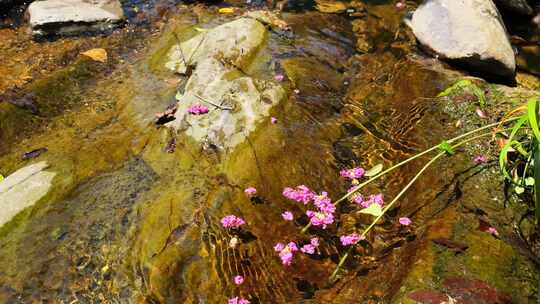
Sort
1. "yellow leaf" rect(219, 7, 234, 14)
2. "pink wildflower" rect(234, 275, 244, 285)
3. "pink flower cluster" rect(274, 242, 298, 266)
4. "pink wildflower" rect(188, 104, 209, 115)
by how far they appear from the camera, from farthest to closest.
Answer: "yellow leaf" rect(219, 7, 234, 14) < "pink wildflower" rect(188, 104, 209, 115) < "pink flower cluster" rect(274, 242, 298, 266) < "pink wildflower" rect(234, 275, 244, 285)

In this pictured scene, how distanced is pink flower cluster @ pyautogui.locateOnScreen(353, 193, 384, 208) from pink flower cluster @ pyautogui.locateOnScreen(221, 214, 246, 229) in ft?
4.36

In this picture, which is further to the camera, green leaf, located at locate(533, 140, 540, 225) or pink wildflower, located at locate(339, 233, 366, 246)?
pink wildflower, located at locate(339, 233, 366, 246)

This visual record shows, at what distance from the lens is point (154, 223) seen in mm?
4234

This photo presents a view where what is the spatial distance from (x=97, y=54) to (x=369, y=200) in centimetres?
578

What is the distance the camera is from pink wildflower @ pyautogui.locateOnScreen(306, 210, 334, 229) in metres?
4.37

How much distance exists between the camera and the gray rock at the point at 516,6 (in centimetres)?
818

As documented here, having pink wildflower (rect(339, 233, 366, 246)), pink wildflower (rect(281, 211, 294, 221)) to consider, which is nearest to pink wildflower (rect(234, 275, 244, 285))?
pink wildflower (rect(281, 211, 294, 221))

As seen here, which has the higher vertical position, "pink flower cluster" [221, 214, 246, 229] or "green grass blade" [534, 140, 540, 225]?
"green grass blade" [534, 140, 540, 225]

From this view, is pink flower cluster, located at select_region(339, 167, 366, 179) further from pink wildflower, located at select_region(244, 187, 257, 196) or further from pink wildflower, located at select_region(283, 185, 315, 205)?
pink wildflower, located at select_region(244, 187, 257, 196)

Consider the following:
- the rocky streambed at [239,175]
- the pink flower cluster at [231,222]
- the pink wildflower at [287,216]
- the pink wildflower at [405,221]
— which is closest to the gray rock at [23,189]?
the rocky streambed at [239,175]

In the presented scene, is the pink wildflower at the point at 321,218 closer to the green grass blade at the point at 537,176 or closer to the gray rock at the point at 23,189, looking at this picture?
the green grass blade at the point at 537,176

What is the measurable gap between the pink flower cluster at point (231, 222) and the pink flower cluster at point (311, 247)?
679mm

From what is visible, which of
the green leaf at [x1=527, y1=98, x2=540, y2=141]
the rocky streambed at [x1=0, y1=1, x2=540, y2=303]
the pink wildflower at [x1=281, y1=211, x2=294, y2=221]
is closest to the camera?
the green leaf at [x1=527, y1=98, x2=540, y2=141]

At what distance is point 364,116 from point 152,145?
2.92m
